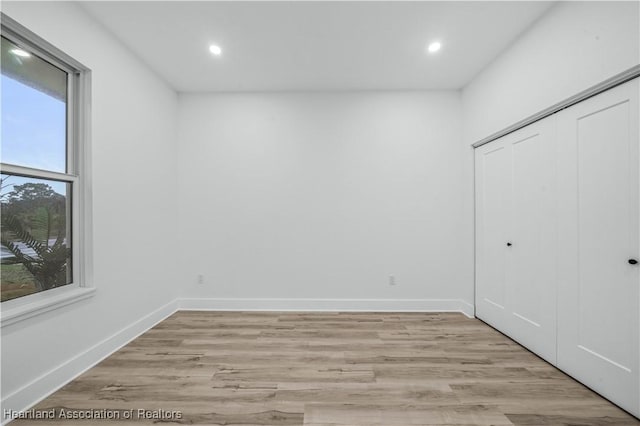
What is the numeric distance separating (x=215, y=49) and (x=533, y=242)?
3465 millimetres

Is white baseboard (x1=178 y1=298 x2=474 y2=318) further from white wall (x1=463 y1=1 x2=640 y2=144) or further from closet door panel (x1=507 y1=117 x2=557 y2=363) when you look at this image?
white wall (x1=463 y1=1 x2=640 y2=144)

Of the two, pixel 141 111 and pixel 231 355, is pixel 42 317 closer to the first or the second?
pixel 231 355

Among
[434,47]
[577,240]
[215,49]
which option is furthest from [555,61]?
[215,49]

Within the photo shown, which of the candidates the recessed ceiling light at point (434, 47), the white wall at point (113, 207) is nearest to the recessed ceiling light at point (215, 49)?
the white wall at point (113, 207)

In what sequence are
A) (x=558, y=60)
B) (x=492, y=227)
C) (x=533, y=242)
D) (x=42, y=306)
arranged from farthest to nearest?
(x=492, y=227) < (x=533, y=242) < (x=558, y=60) < (x=42, y=306)

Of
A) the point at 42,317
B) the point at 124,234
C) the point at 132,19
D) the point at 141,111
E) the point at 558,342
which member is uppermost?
→ the point at 132,19

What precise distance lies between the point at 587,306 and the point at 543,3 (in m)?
2.29

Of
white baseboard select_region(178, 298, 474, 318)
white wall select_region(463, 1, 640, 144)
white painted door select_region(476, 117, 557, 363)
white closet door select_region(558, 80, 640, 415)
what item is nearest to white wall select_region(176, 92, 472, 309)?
white baseboard select_region(178, 298, 474, 318)

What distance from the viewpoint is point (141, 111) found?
2.91m

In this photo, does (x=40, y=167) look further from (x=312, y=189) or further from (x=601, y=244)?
(x=601, y=244)

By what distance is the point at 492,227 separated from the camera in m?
3.02

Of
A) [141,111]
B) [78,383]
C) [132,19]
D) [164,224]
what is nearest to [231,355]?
[78,383]

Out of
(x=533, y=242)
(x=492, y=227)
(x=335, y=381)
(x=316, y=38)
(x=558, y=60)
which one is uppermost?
(x=316, y=38)

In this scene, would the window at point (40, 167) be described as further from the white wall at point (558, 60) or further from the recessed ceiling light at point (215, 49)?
the white wall at point (558, 60)
